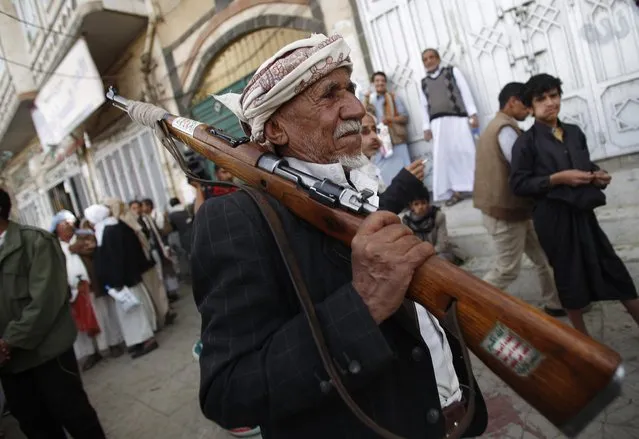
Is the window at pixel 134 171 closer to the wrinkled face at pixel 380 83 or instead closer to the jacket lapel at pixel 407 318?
the wrinkled face at pixel 380 83

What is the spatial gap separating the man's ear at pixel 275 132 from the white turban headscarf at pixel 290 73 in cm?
2

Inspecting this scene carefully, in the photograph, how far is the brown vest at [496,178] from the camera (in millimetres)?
2965

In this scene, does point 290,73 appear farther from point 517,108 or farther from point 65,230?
point 65,230

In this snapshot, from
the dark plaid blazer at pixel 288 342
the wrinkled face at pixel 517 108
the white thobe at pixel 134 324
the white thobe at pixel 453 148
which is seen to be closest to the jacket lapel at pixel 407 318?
the dark plaid blazer at pixel 288 342

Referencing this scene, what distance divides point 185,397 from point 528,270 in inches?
131

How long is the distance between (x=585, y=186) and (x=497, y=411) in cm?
147

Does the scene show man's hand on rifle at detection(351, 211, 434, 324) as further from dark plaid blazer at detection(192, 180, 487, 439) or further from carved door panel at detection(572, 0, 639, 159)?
carved door panel at detection(572, 0, 639, 159)

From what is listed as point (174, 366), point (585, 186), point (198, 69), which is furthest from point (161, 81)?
point (585, 186)

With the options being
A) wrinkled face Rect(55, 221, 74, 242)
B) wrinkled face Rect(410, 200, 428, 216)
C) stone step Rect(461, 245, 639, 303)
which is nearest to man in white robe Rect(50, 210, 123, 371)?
wrinkled face Rect(55, 221, 74, 242)

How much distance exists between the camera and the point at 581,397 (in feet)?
2.01

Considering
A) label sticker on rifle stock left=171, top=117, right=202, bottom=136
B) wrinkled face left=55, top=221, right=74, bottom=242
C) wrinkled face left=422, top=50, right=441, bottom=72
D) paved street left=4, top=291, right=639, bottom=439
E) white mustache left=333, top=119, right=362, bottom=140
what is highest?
wrinkled face left=422, top=50, right=441, bottom=72

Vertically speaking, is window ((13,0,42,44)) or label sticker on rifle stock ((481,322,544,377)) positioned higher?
window ((13,0,42,44))

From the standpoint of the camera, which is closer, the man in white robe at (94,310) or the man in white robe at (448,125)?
the man in white robe at (448,125)

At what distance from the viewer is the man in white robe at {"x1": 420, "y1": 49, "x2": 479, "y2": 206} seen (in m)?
4.56
